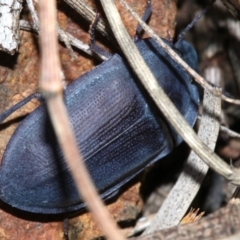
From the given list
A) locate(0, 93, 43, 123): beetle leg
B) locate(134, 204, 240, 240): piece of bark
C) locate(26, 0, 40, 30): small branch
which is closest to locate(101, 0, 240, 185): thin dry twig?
locate(134, 204, 240, 240): piece of bark

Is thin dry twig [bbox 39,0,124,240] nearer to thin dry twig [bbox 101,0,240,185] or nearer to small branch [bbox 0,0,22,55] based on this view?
thin dry twig [bbox 101,0,240,185]

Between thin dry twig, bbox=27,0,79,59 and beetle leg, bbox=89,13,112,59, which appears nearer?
thin dry twig, bbox=27,0,79,59

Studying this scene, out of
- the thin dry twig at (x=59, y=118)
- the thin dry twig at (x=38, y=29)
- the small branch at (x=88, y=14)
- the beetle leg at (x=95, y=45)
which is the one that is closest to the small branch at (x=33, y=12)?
the thin dry twig at (x=38, y=29)

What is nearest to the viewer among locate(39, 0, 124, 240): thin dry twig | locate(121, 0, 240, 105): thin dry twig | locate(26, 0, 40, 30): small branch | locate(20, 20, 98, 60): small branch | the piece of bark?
locate(39, 0, 124, 240): thin dry twig

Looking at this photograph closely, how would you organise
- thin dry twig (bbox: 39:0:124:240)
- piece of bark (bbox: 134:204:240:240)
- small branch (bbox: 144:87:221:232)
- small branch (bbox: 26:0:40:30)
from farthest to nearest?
small branch (bbox: 144:87:221:232), small branch (bbox: 26:0:40:30), piece of bark (bbox: 134:204:240:240), thin dry twig (bbox: 39:0:124:240)

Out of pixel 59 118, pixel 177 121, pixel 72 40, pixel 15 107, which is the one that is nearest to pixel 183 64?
pixel 177 121

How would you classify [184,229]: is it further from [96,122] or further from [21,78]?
[21,78]

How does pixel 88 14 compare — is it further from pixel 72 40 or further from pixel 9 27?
pixel 9 27
